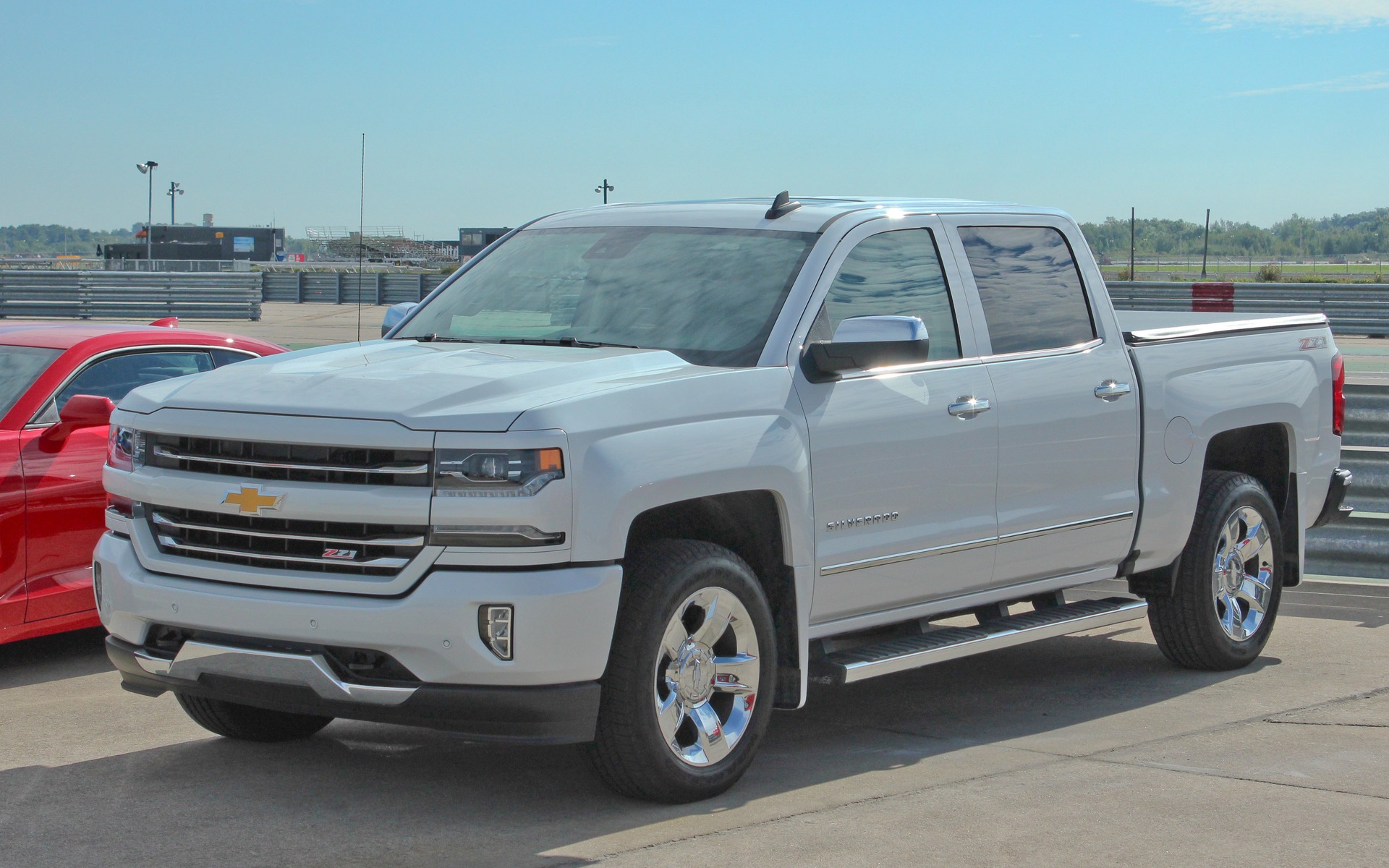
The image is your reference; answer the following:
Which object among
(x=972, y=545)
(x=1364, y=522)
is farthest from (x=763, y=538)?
(x=1364, y=522)

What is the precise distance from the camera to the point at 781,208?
19.4 ft

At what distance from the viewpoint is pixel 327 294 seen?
186 feet

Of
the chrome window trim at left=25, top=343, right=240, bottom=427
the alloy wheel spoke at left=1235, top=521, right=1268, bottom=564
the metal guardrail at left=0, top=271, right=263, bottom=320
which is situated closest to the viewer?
the chrome window trim at left=25, top=343, right=240, bottom=427

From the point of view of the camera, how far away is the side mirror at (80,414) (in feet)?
22.5

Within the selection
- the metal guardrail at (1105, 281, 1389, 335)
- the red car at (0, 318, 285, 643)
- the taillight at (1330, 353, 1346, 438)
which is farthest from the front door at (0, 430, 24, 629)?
the metal guardrail at (1105, 281, 1389, 335)

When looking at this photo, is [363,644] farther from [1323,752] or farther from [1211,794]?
[1323,752]

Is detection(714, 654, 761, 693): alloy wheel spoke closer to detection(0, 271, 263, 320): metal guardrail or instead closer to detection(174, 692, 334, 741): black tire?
detection(174, 692, 334, 741): black tire

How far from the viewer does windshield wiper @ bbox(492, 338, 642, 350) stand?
18.1 ft

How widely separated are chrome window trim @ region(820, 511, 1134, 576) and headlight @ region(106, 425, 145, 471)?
2.24 metres

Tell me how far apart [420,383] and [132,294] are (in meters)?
41.0

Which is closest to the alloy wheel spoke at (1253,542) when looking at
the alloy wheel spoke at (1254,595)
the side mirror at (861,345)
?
the alloy wheel spoke at (1254,595)

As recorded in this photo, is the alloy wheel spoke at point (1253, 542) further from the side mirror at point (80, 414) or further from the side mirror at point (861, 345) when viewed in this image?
the side mirror at point (80, 414)

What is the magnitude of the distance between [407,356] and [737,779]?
1.79m

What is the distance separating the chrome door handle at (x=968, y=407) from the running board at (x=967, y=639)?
2.76ft
